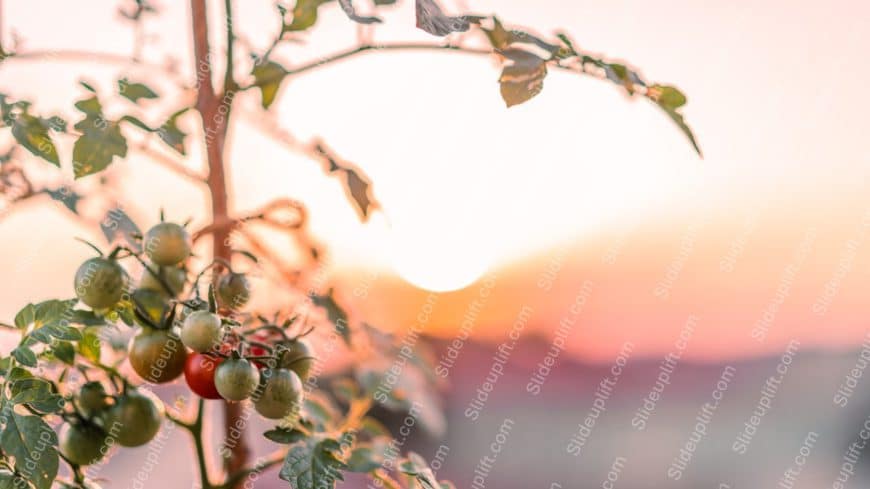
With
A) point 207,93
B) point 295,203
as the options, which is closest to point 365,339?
point 295,203

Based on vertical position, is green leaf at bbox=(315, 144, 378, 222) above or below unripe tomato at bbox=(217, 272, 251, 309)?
above

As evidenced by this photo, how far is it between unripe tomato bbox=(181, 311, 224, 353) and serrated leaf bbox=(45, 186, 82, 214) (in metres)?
0.22

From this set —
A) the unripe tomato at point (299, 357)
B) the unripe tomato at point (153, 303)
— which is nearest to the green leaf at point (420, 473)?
the unripe tomato at point (299, 357)

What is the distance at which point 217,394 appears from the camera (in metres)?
0.72

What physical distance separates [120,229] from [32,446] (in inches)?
9.4

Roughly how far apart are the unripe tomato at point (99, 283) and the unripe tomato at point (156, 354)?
4 cm

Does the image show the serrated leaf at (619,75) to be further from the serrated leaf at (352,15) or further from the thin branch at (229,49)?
the thin branch at (229,49)

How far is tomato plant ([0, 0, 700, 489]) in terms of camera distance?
0.64m

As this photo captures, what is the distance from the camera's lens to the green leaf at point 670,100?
642 mm

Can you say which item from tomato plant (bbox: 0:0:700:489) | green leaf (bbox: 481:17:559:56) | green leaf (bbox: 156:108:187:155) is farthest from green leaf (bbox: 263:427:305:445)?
green leaf (bbox: 481:17:559:56)

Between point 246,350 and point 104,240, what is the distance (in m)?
0.17

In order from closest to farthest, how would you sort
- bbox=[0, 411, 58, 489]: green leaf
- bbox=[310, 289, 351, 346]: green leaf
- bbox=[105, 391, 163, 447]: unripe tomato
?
bbox=[0, 411, 58, 489]: green leaf
bbox=[105, 391, 163, 447]: unripe tomato
bbox=[310, 289, 351, 346]: green leaf

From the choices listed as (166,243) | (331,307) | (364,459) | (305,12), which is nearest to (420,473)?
(364,459)

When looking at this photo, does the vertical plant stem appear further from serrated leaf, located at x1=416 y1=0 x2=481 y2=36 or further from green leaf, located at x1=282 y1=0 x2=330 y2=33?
serrated leaf, located at x1=416 y1=0 x2=481 y2=36
